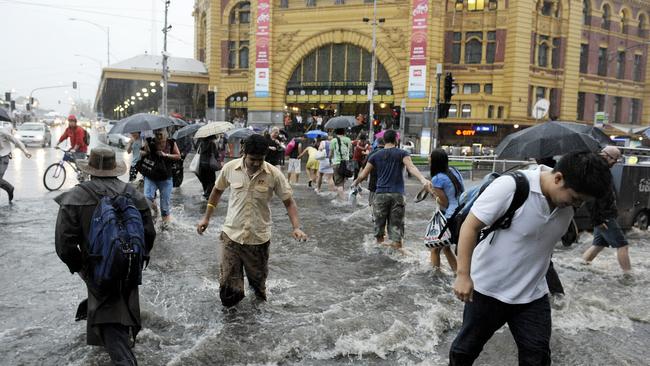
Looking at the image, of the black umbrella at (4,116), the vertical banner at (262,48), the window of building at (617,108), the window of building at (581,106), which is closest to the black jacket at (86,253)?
the black umbrella at (4,116)

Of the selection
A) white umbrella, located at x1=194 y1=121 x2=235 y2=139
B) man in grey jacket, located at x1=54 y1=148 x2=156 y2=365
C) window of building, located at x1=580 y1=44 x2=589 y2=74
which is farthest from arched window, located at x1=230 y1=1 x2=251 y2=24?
man in grey jacket, located at x1=54 y1=148 x2=156 y2=365

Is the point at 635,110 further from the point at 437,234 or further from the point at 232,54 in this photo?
the point at 437,234

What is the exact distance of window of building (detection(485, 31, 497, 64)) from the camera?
138 ft

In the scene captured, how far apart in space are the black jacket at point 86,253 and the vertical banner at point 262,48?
4343cm

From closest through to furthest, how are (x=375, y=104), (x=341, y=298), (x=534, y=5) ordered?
(x=341, y=298) < (x=534, y=5) < (x=375, y=104)

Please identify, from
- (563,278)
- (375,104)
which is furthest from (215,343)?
(375,104)

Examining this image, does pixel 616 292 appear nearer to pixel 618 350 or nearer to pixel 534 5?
pixel 618 350


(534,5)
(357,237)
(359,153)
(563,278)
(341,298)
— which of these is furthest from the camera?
(534,5)

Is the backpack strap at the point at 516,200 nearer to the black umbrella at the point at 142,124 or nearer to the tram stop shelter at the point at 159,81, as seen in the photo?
the black umbrella at the point at 142,124

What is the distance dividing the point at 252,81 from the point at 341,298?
43379 millimetres

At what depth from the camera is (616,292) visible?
6820mm

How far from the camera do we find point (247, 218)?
5.32 metres

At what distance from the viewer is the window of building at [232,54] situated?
50459mm

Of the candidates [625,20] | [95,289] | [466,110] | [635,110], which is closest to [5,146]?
[95,289]
